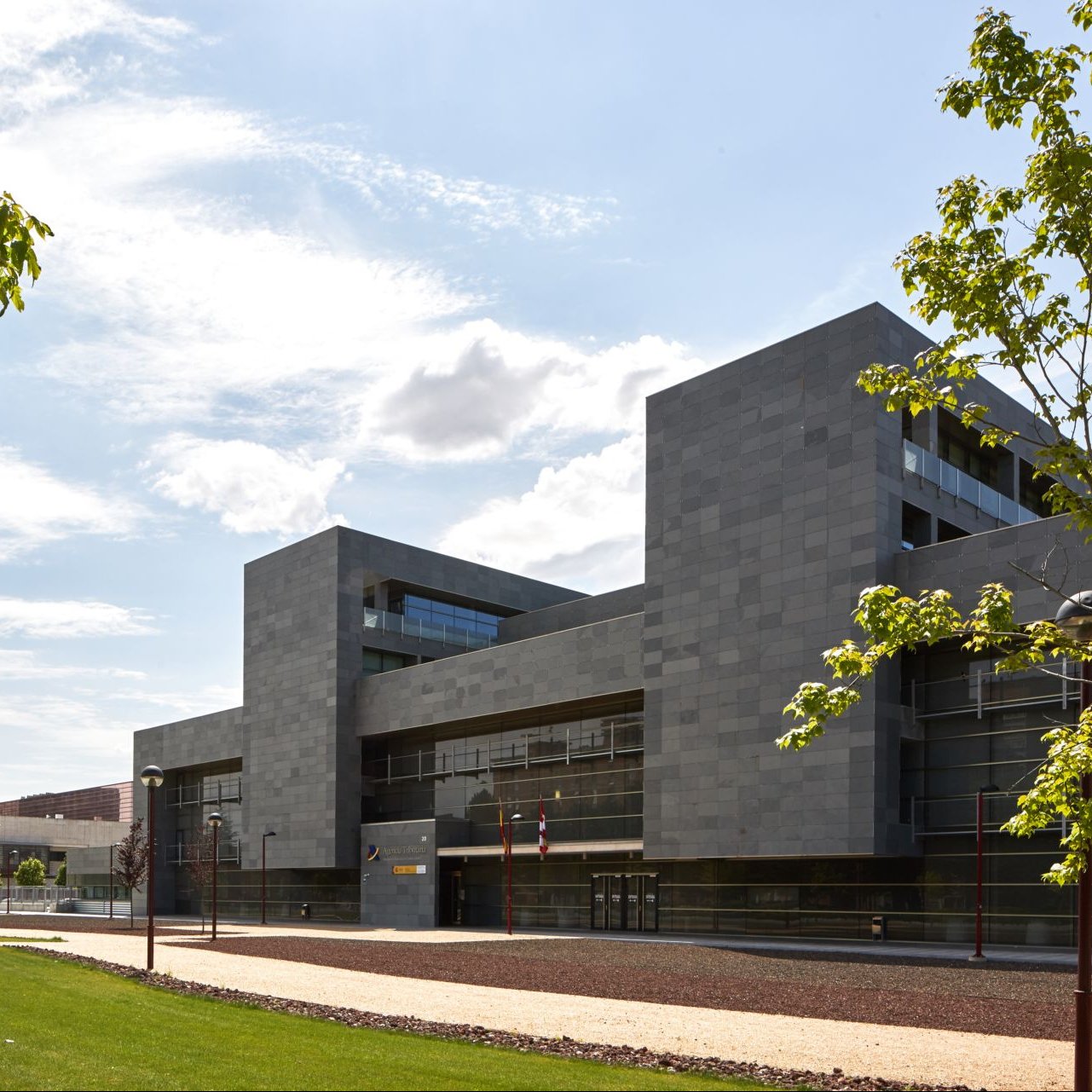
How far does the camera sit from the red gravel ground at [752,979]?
2150cm

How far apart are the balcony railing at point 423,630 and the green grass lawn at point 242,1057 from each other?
4804cm

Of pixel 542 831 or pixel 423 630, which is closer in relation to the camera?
pixel 542 831

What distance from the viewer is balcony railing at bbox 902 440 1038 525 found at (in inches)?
1789

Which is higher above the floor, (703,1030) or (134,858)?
(703,1030)

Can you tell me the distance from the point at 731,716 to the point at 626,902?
40.3 ft

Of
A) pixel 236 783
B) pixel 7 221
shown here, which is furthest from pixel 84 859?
pixel 7 221

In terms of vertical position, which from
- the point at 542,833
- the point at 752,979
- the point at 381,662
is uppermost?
the point at 381,662

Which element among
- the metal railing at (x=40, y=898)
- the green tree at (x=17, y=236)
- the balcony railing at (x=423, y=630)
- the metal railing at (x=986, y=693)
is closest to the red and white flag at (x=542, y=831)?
the balcony railing at (x=423, y=630)

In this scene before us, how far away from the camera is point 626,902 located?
5441 centimetres

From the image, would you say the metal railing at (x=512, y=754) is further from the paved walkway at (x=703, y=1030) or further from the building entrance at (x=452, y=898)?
the paved walkway at (x=703, y=1030)

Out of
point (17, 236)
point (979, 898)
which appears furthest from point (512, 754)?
point (17, 236)

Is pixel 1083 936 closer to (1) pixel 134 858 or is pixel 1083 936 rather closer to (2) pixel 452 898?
(2) pixel 452 898

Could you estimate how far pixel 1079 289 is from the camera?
14.6 meters

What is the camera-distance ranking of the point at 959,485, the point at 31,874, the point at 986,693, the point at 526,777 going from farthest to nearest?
the point at 31,874 → the point at 526,777 → the point at 959,485 → the point at 986,693
